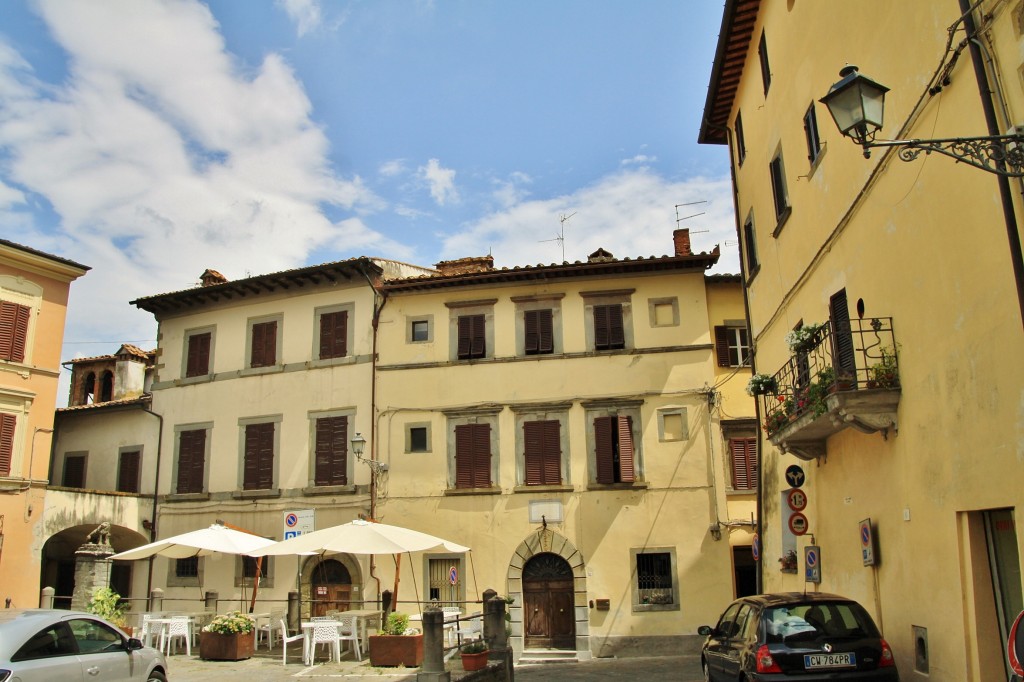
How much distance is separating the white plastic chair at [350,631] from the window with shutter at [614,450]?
7277 millimetres

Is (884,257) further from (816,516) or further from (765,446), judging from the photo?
(765,446)

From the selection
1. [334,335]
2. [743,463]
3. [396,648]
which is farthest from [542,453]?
[396,648]

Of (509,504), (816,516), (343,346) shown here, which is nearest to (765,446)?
(816,516)

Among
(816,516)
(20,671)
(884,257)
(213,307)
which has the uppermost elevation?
(213,307)

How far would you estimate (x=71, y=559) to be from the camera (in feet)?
90.5

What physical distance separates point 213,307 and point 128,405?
163 inches

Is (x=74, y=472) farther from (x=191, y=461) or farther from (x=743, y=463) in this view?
(x=743, y=463)

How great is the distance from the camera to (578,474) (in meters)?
21.8

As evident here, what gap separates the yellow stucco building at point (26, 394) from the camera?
21875 mm

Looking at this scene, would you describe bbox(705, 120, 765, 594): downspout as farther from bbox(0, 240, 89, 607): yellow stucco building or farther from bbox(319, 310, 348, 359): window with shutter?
bbox(0, 240, 89, 607): yellow stucco building

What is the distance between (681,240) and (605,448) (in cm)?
665

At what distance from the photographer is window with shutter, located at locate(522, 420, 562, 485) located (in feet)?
72.1

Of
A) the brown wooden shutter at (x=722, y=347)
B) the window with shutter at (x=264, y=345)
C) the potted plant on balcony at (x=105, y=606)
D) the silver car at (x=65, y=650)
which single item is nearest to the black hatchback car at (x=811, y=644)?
the silver car at (x=65, y=650)

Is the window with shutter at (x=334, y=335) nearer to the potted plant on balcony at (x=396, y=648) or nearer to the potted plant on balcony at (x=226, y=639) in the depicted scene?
the potted plant on balcony at (x=226, y=639)
